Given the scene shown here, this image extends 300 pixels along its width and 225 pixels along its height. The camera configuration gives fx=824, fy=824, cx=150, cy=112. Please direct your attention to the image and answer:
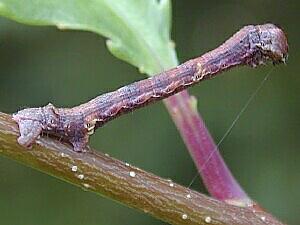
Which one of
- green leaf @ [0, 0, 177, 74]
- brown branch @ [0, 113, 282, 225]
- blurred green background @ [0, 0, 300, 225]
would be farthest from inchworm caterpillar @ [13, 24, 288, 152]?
blurred green background @ [0, 0, 300, 225]

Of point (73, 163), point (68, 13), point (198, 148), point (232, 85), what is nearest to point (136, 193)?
point (73, 163)

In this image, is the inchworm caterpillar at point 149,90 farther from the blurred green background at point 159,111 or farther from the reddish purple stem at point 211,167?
the blurred green background at point 159,111

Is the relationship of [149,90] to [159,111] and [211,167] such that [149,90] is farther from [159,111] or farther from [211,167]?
[159,111]

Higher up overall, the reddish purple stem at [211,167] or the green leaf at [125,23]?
the green leaf at [125,23]

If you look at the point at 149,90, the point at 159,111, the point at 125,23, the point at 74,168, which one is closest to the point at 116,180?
the point at 74,168

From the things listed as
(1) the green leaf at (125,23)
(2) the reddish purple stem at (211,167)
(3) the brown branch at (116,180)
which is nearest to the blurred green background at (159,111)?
(1) the green leaf at (125,23)

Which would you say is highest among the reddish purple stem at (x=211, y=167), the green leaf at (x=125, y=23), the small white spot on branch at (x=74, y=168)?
the green leaf at (x=125, y=23)

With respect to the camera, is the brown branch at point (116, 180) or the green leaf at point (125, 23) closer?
the brown branch at point (116, 180)

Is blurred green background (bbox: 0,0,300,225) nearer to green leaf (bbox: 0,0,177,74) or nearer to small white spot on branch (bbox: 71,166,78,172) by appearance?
green leaf (bbox: 0,0,177,74)
